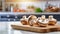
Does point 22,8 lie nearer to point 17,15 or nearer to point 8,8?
point 8,8

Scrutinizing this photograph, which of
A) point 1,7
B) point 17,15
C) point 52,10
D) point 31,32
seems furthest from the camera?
point 1,7

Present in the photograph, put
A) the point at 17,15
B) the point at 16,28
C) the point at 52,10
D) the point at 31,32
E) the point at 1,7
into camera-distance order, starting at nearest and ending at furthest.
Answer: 1. the point at 31,32
2. the point at 16,28
3. the point at 17,15
4. the point at 52,10
5. the point at 1,7

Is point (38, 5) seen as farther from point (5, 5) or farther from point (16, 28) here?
point (16, 28)

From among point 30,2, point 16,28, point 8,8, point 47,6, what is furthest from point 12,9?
point 16,28

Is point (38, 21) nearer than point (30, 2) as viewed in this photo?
Yes

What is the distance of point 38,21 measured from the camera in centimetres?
A: 131

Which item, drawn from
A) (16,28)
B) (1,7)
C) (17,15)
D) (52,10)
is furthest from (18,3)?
(16,28)

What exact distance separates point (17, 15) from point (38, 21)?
2.42 m

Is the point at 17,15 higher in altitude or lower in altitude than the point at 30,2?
lower

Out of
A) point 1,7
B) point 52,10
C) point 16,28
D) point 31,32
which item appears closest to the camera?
point 31,32

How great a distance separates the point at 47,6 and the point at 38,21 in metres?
3.16

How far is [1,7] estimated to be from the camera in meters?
4.27

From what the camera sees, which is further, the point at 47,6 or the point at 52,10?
the point at 47,6

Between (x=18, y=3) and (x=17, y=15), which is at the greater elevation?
(x=18, y=3)
